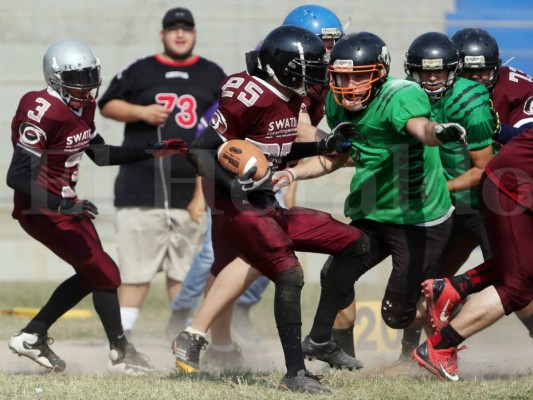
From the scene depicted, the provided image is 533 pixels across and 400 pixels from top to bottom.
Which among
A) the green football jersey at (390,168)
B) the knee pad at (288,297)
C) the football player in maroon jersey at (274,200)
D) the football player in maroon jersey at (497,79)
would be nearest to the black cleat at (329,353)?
the football player in maroon jersey at (274,200)

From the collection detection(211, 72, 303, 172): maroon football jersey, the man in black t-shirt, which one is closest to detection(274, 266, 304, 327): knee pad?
detection(211, 72, 303, 172): maroon football jersey

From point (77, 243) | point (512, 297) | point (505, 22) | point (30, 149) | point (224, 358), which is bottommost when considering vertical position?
point (224, 358)

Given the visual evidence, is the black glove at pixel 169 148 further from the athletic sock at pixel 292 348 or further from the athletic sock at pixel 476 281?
the athletic sock at pixel 476 281

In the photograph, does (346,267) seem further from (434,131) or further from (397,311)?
(434,131)

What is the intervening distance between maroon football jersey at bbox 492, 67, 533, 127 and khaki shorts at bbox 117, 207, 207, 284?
2642 millimetres

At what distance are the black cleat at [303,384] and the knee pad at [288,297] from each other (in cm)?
25

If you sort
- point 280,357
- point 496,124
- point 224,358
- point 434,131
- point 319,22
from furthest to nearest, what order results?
point 280,357 → point 224,358 → point 319,22 → point 496,124 → point 434,131

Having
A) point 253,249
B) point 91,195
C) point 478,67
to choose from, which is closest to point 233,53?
point 91,195

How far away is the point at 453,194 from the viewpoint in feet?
21.4

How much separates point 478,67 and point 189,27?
104 inches

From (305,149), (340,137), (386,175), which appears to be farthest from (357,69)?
(386,175)

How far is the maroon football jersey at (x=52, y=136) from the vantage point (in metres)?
6.07

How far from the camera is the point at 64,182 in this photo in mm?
6297

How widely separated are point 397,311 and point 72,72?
2185 mm
